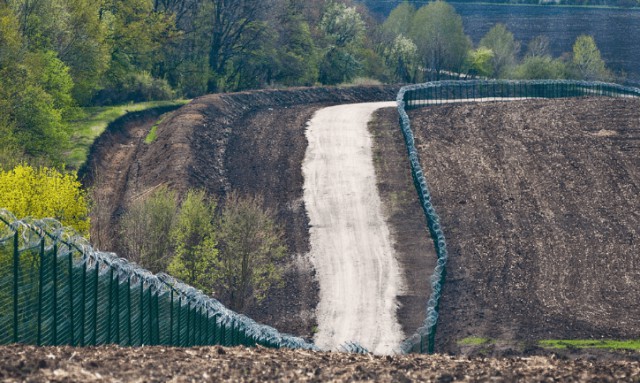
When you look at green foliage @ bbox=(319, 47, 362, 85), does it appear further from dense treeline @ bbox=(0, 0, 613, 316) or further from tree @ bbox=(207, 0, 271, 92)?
tree @ bbox=(207, 0, 271, 92)

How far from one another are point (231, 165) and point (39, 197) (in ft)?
71.3

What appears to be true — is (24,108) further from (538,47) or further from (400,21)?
(538,47)

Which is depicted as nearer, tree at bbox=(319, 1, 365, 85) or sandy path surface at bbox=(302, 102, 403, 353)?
sandy path surface at bbox=(302, 102, 403, 353)

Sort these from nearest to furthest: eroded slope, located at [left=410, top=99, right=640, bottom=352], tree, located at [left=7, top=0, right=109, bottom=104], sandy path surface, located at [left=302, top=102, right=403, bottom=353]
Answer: sandy path surface, located at [left=302, top=102, right=403, bottom=353] < eroded slope, located at [left=410, top=99, right=640, bottom=352] < tree, located at [left=7, top=0, right=109, bottom=104]

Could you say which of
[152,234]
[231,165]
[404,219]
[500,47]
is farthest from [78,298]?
[500,47]

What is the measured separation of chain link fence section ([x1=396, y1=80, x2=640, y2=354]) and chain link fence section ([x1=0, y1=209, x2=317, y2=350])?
28.4 ft

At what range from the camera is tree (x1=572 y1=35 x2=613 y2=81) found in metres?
120

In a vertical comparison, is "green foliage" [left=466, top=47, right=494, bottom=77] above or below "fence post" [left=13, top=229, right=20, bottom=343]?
below

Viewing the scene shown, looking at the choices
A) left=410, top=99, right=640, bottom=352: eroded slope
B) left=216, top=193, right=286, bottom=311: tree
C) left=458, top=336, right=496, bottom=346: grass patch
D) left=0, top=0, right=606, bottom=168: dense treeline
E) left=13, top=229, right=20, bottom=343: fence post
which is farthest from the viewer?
left=0, top=0, right=606, bottom=168: dense treeline

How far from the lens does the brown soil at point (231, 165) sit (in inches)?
1570

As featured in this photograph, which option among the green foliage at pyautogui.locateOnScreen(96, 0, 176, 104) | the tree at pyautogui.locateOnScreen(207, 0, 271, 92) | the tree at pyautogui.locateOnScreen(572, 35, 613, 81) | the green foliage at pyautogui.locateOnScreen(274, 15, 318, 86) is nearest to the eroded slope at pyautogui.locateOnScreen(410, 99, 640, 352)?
the green foliage at pyautogui.locateOnScreen(96, 0, 176, 104)

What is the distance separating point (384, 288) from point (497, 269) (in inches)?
189

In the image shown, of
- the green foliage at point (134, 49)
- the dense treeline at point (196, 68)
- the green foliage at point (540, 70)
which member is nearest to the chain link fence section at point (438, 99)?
the dense treeline at point (196, 68)

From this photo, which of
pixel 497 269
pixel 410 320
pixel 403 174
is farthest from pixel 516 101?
pixel 410 320
